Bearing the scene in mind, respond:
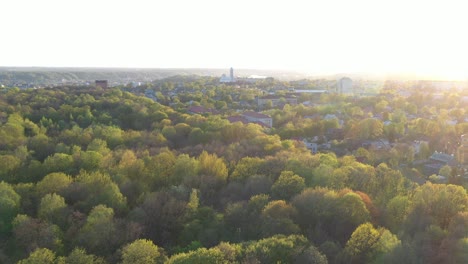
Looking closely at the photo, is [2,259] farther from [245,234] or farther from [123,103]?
[123,103]

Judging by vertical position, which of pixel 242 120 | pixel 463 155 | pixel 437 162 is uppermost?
pixel 242 120

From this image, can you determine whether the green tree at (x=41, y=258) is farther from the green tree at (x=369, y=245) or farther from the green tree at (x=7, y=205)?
the green tree at (x=369, y=245)

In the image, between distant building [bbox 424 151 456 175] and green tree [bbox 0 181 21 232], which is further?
distant building [bbox 424 151 456 175]

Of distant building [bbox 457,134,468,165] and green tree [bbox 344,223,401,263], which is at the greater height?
green tree [bbox 344,223,401,263]

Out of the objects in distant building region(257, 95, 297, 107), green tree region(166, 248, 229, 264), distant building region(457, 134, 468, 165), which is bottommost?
distant building region(457, 134, 468, 165)

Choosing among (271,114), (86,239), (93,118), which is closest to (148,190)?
(86,239)

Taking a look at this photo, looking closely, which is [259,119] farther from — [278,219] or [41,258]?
[41,258]

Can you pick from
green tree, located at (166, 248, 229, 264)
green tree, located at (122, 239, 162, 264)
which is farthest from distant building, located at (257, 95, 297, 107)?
green tree, located at (166, 248, 229, 264)

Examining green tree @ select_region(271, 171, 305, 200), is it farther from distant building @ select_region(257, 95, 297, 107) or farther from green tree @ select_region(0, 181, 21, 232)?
distant building @ select_region(257, 95, 297, 107)

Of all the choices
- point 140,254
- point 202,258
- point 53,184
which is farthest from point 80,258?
point 53,184
